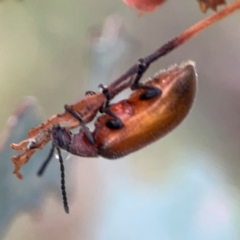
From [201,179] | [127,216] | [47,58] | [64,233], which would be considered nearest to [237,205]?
[201,179]

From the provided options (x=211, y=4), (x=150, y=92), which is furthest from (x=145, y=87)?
(x=211, y=4)

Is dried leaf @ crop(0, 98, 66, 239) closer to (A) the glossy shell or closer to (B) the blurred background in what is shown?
(B) the blurred background

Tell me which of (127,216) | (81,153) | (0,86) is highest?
(0,86)

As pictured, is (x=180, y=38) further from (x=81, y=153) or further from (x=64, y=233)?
(x=64, y=233)

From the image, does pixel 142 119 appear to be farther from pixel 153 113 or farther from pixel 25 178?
pixel 25 178

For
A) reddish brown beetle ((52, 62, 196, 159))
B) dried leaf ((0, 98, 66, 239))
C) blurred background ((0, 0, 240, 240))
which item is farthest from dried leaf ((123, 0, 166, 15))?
dried leaf ((0, 98, 66, 239))
